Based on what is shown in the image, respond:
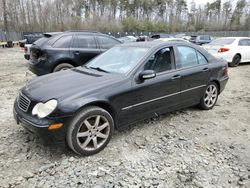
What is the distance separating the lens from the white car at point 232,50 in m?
10.6

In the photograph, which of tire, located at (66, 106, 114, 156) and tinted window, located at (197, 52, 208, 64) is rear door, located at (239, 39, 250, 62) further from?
tire, located at (66, 106, 114, 156)

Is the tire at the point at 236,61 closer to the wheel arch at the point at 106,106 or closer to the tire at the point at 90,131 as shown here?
the wheel arch at the point at 106,106

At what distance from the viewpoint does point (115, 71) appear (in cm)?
373

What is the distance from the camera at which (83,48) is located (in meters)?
7.10

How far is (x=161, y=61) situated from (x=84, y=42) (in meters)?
3.87

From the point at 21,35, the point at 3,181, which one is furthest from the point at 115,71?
the point at 21,35

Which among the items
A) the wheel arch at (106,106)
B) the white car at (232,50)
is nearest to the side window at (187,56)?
the wheel arch at (106,106)

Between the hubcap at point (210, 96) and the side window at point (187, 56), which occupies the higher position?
the side window at point (187, 56)

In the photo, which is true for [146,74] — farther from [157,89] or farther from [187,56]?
[187,56]

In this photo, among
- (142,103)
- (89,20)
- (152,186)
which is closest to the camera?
(152,186)

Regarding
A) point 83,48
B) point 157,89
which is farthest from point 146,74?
point 83,48

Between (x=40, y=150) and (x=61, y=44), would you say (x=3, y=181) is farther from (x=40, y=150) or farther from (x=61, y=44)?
(x=61, y=44)

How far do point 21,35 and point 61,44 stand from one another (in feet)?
99.7

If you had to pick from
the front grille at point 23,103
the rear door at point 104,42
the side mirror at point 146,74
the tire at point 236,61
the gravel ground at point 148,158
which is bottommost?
the gravel ground at point 148,158
